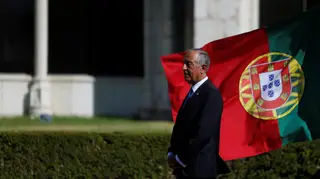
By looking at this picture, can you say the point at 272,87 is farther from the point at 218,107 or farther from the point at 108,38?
the point at 108,38

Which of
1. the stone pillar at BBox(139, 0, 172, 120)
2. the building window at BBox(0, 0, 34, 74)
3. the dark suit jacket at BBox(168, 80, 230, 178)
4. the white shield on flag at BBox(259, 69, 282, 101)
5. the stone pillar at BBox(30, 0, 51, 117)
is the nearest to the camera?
the dark suit jacket at BBox(168, 80, 230, 178)

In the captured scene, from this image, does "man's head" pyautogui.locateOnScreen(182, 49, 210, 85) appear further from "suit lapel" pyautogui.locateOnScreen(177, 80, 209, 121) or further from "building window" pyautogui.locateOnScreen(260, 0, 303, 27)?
"building window" pyautogui.locateOnScreen(260, 0, 303, 27)

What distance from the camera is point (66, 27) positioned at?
52.3 feet

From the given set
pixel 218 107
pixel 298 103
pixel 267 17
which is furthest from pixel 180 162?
pixel 267 17

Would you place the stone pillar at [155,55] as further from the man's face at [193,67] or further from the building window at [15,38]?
the man's face at [193,67]

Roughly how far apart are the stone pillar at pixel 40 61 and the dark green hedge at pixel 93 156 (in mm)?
6414

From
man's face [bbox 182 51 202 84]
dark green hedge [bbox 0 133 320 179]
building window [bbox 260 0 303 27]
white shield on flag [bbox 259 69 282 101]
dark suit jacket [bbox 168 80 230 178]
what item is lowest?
dark green hedge [bbox 0 133 320 179]

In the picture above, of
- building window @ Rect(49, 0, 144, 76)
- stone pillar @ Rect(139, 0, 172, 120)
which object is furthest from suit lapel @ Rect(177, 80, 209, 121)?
building window @ Rect(49, 0, 144, 76)

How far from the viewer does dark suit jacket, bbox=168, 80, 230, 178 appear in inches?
211

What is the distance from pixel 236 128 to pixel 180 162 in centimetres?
119

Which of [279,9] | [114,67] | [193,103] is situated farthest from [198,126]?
[114,67]

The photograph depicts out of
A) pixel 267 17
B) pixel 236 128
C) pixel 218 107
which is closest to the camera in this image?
pixel 218 107

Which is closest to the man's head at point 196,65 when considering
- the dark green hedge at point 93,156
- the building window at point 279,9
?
the dark green hedge at point 93,156

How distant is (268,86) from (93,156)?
110 inches
